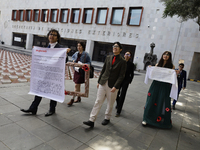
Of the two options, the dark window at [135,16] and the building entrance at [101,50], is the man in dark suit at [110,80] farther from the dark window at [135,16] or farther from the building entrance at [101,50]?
the building entrance at [101,50]

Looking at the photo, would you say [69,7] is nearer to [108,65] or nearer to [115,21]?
[115,21]

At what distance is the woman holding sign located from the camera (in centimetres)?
369

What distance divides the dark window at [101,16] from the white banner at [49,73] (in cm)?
1954

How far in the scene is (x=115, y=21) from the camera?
21.0 metres

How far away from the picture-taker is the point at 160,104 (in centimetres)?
369

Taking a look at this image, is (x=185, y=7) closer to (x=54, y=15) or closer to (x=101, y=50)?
(x=101, y=50)

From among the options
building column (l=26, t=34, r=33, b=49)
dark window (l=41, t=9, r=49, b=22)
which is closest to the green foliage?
dark window (l=41, t=9, r=49, b=22)

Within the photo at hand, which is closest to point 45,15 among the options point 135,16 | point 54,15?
point 54,15

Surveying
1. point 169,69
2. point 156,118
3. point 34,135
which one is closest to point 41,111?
point 34,135

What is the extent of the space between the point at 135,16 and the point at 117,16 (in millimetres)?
2579

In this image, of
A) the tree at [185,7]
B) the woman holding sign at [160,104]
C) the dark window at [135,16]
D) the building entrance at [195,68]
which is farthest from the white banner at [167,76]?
the dark window at [135,16]

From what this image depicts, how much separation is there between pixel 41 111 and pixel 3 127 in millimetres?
1027

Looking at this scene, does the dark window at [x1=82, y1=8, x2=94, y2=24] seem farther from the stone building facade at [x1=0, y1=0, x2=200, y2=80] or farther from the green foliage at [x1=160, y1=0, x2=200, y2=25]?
the green foliage at [x1=160, y1=0, x2=200, y2=25]

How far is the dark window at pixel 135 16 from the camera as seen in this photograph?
19.5 m
